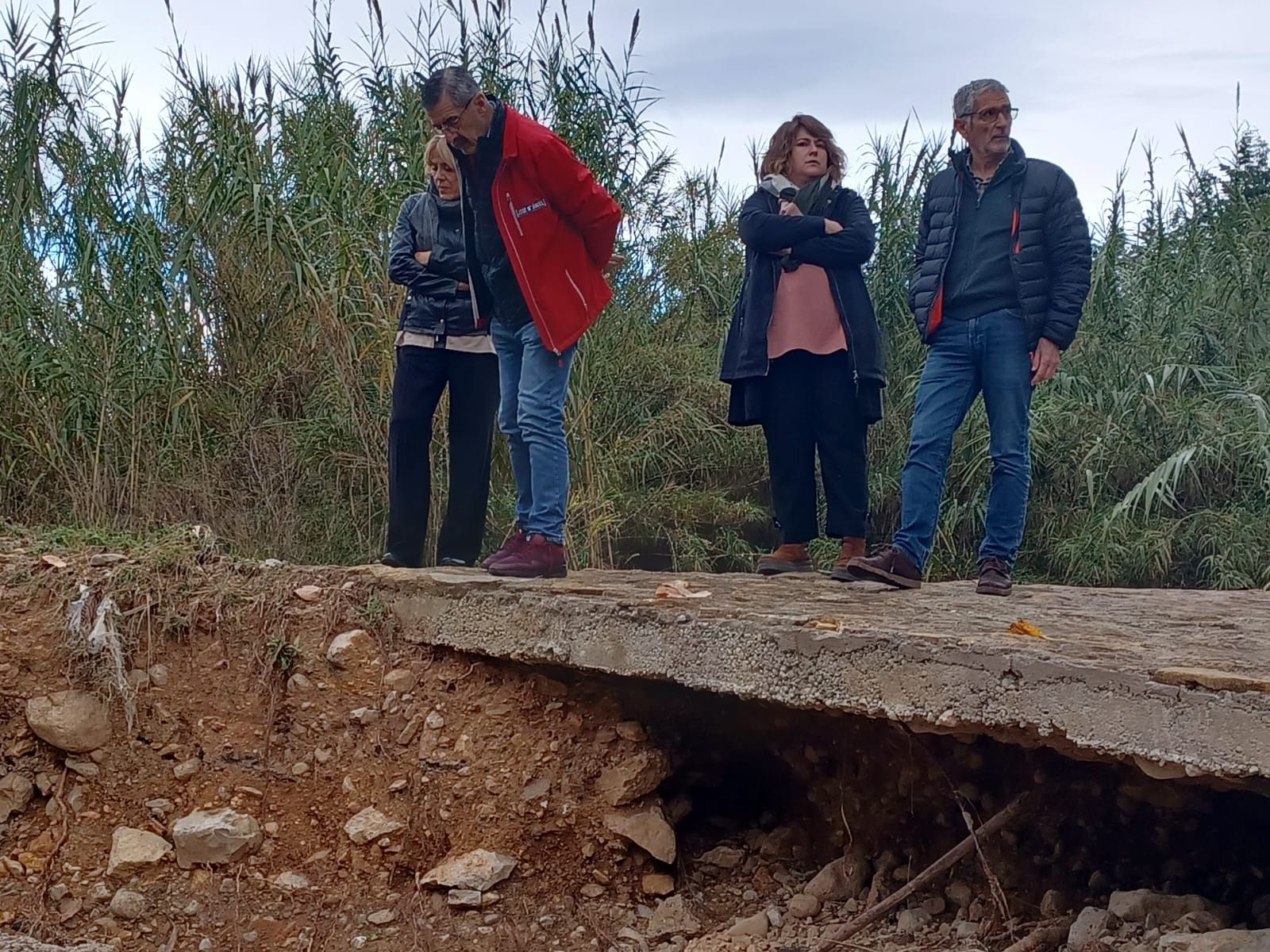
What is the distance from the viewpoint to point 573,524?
159 inches

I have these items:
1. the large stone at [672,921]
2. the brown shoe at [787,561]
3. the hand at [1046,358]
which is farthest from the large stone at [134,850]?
the hand at [1046,358]

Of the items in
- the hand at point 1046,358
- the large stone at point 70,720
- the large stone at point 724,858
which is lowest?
the large stone at point 724,858

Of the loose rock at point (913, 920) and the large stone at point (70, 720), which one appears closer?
the loose rock at point (913, 920)

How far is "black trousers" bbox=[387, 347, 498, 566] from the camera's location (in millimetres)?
3361

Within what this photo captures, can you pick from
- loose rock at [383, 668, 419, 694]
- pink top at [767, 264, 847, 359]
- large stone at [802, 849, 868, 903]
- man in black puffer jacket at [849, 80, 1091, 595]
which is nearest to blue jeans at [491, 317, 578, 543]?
loose rock at [383, 668, 419, 694]

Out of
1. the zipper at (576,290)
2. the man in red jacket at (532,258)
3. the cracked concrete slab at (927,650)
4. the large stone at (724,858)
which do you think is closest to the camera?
the cracked concrete slab at (927,650)

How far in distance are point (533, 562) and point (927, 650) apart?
1.17 m

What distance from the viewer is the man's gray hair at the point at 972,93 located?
122 inches

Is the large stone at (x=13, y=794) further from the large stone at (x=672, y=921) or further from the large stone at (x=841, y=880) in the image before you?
the large stone at (x=841, y=880)

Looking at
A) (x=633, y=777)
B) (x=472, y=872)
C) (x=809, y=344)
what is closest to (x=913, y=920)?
(x=633, y=777)

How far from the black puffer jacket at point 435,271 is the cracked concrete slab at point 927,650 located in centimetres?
69

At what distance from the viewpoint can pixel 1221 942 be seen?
76.7 inches

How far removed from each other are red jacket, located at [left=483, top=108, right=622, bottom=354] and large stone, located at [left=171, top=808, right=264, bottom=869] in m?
1.33

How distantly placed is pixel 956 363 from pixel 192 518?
2533 millimetres
